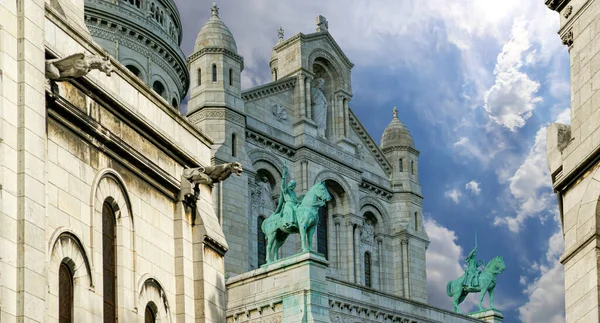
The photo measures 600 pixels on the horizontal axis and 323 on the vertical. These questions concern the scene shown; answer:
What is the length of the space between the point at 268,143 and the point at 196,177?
112ft

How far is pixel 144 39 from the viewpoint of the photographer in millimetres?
70250

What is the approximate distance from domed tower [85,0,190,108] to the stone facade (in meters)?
42.2

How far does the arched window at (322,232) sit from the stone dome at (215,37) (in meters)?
9.82

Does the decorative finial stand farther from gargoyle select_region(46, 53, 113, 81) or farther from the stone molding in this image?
gargoyle select_region(46, 53, 113, 81)

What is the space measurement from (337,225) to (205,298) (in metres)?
37.9

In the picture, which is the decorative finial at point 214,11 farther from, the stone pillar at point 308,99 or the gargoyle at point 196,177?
the gargoyle at point 196,177

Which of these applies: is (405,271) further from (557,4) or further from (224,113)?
(557,4)

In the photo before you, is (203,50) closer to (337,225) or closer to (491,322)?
(337,225)

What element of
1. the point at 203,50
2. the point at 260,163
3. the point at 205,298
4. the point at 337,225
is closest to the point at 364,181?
the point at 337,225

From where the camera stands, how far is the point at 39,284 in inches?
879

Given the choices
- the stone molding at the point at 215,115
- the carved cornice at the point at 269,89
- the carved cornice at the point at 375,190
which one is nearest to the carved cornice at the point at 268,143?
the stone molding at the point at 215,115

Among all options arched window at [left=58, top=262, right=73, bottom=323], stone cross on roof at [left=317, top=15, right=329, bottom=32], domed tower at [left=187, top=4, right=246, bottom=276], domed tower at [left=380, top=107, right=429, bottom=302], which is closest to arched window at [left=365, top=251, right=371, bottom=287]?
domed tower at [left=380, top=107, right=429, bottom=302]

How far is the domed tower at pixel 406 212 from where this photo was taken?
7044 centimetres

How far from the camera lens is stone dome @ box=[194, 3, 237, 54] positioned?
62062 millimetres
